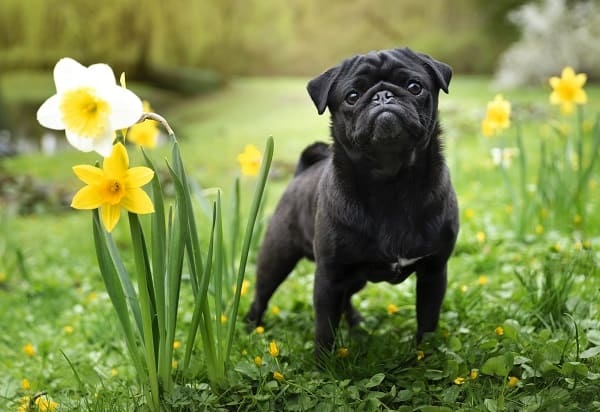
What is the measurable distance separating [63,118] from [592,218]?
235 centimetres

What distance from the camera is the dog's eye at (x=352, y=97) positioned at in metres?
1.60

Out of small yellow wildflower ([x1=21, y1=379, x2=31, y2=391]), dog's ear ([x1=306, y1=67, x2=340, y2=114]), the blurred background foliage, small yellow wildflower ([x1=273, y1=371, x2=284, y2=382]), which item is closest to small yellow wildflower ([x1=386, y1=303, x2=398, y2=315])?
small yellow wildflower ([x1=273, y1=371, x2=284, y2=382])

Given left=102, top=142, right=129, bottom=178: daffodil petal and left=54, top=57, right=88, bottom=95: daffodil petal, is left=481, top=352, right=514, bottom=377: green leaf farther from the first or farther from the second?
left=54, top=57, right=88, bottom=95: daffodil petal

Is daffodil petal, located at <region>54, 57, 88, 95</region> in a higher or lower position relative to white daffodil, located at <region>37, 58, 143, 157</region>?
higher

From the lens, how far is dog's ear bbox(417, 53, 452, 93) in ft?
5.26

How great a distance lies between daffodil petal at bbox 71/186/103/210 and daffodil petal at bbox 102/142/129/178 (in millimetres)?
45

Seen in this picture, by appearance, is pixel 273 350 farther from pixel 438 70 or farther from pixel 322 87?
pixel 438 70

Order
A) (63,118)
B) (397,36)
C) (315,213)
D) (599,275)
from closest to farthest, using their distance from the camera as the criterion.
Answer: (63,118) < (315,213) < (599,275) < (397,36)

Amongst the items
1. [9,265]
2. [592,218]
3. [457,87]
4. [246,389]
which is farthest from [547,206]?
[457,87]

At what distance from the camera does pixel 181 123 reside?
19.0ft

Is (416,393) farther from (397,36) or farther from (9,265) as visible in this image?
(397,36)

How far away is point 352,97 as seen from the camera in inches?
63.2

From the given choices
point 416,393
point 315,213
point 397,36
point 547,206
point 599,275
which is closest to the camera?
point 416,393

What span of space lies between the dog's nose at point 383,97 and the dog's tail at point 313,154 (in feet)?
1.96
